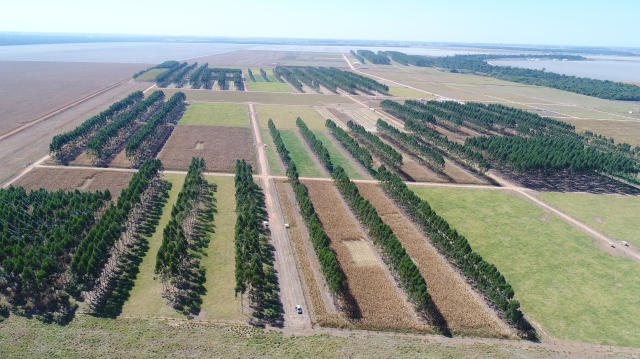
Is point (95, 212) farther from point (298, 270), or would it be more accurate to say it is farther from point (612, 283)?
point (612, 283)

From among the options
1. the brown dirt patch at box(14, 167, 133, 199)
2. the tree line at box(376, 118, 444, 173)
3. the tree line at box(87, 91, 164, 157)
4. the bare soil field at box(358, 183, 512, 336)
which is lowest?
the bare soil field at box(358, 183, 512, 336)

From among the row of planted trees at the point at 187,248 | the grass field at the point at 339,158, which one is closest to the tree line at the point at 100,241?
the row of planted trees at the point at 187,248

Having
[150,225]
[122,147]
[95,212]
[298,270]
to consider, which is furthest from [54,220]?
[122,147]

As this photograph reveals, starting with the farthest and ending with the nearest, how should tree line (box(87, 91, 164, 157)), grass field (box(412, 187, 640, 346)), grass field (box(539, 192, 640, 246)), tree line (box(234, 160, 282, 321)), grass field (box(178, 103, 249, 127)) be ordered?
grass field (box(178, 103, 249, 127)), tree line (box(87, 91, 164, 157)), grass field (box(539, 192, 640, 246)), grass field (box(412, 187, 640, 346)), tree line (box(234, 160, 282, 321))

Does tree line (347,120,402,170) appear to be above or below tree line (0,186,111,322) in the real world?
above

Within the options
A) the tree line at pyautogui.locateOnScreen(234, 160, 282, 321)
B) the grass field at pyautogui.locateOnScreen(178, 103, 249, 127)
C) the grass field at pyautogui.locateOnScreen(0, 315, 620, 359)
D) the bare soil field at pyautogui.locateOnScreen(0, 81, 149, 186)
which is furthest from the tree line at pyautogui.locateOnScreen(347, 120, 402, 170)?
the bare soil field at pyautogui.locateOnScreen(0, 81, 149, 186)

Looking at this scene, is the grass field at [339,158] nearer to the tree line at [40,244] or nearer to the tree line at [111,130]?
the tree line at [40,244]

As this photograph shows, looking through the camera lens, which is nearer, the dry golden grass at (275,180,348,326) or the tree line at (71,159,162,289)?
the dry golden grass at (275,180,348,326)

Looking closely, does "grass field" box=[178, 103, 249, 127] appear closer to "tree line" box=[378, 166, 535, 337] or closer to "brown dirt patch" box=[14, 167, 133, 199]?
"brown dirt patch" box=[14, 167, 133, 199]
